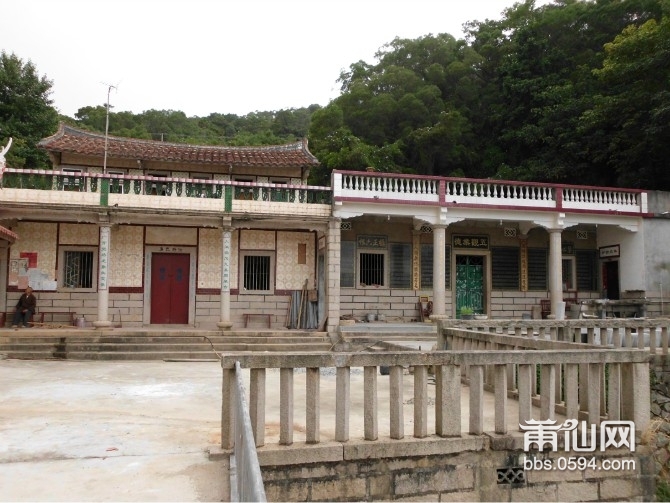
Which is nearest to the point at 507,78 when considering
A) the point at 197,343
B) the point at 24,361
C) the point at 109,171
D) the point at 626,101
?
the point at 626,101

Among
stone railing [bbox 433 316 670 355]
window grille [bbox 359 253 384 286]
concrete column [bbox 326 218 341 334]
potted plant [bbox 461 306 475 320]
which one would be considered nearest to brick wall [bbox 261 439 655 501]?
stone railing [bbox 433 316 670 355]

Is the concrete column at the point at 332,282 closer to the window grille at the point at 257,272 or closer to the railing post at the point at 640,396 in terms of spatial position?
the window grille at the point at 257,272

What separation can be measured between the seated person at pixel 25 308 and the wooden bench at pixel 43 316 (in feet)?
0.86

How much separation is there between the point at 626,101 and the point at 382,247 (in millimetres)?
11085

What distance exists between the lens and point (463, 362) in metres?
4.85

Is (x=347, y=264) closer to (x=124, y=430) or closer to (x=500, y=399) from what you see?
(x=124, y=430)

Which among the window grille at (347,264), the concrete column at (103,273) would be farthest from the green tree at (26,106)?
the window grille at (347,264)

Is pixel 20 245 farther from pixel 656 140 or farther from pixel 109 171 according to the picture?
pixel 656 140

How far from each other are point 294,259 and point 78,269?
644 cm

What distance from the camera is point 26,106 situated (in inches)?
1074

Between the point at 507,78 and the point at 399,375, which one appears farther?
the point at 507,78

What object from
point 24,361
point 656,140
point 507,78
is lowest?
point 24,361

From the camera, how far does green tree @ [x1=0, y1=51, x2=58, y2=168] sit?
85.5ft

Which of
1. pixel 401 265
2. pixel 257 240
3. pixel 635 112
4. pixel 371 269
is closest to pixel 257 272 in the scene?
pixel 257 240
